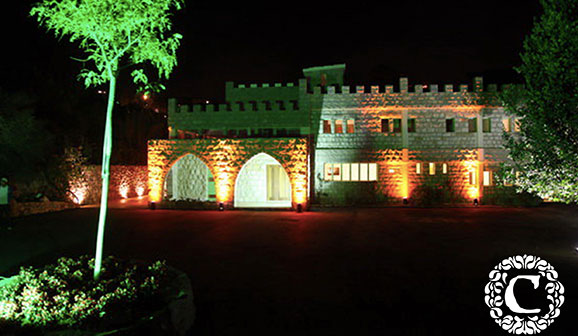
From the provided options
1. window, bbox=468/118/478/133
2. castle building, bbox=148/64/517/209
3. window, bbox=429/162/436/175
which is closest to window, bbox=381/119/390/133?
castle building, bbox=148/64/517/209

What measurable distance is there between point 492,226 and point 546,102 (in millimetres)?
5424

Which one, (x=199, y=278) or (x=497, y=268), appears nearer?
(x=199, y=278)

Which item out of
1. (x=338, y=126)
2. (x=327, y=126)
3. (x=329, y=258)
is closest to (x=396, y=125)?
(x=338, y=126)

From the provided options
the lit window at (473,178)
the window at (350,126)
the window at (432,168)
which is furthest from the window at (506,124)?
the window at (350,126)

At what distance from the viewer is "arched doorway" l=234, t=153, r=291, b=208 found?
58.0 ft

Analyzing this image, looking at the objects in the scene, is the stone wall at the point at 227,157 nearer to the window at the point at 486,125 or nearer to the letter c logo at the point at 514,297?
the window at the point at 486,125

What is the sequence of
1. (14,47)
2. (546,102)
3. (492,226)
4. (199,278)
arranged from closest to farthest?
(199,278)
(546,102)
(492,226)
(14,47)

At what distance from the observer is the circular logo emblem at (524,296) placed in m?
4.48

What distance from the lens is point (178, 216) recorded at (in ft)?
45.5

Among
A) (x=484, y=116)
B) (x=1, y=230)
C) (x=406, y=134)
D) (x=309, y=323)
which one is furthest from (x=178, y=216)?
(x=484, y=116)

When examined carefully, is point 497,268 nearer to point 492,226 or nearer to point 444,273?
point 444,273

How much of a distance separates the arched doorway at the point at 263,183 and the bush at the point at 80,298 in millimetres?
12438

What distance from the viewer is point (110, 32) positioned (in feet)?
15.8

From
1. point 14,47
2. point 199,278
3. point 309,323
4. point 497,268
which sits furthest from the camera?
point 14,47
